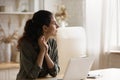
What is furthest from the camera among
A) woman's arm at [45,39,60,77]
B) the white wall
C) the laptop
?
the white wall

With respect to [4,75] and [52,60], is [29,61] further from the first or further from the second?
[4,75]

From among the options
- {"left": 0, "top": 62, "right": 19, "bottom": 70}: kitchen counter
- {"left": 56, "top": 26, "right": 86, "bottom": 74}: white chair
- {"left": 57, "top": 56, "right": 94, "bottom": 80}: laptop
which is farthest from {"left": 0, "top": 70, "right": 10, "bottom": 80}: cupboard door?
{"left": 57, "top": 56, "right": 94, "bottom": 80}: laptop

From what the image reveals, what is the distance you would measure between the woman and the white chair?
1085 millimetres

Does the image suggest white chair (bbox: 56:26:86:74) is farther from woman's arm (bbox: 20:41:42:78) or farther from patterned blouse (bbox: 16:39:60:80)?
woman's arm (bbox: 20:41:42:78)

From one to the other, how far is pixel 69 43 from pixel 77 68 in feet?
4.93

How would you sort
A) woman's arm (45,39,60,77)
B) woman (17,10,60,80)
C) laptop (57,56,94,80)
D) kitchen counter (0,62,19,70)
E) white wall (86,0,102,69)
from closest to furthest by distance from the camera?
laptop (57,56,94,80) < woman (17,10,60,80) < woman's arm (45,39,60,77) < kitchen counter (0,62,19,70) < white wall (86,0,102,69)

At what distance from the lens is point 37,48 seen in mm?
2275

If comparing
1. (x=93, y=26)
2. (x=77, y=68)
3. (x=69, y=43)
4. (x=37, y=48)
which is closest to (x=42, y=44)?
(x=37, y=48)

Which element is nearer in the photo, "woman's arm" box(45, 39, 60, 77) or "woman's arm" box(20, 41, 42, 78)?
"woman's arm" box(20, 41, 42, 78)

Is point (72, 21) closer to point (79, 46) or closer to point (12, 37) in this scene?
point (79, 46)

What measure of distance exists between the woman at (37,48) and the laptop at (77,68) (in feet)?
0.75

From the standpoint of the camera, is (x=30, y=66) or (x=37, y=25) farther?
(x=37, y=25)

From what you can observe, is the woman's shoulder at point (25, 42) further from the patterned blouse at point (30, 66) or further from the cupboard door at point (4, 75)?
the cupboard door at point (4, 75)

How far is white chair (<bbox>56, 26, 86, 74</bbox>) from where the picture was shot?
3.48 metres
